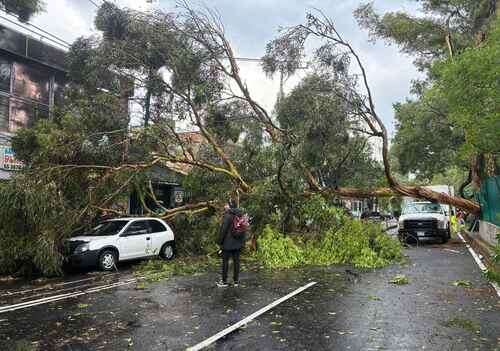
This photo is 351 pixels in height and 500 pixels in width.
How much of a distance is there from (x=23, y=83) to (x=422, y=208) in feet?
62.1

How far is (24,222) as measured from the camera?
12.9 metres

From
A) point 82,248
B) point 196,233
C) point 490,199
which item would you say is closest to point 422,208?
point 490,199

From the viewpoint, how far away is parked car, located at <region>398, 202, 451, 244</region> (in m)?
21.9

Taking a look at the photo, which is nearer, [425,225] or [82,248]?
[82,248]

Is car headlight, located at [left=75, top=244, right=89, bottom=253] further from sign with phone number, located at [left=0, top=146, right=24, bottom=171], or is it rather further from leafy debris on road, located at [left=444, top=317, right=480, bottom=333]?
leafy debris on road, located at [left=444, top=317, right=480, bottom=333]

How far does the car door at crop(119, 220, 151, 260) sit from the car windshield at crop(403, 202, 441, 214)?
1443 cm

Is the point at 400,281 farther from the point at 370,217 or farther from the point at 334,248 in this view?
the point at 370,217

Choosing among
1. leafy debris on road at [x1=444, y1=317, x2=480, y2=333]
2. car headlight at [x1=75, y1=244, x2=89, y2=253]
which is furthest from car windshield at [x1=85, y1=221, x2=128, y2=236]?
leafy debris on road at [x1=444, y1=317, x2=480, y2=333]

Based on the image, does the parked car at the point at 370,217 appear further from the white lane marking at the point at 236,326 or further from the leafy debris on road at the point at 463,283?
the white lane marking at the point at 236,326

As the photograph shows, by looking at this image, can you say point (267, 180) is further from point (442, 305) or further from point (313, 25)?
point (442, 305)

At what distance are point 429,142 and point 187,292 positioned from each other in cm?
2295

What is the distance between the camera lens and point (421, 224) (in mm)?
22141

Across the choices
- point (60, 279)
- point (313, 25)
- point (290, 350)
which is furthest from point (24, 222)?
point (313, 25)

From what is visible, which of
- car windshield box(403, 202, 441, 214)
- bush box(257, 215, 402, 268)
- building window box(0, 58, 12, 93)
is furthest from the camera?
car windshield box(403, 202, 441, 214)
